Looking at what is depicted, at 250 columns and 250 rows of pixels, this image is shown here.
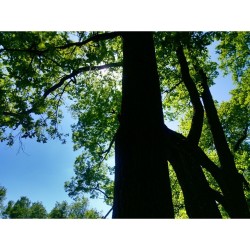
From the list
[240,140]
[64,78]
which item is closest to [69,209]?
[240,140]

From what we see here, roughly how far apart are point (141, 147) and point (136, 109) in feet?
2.43

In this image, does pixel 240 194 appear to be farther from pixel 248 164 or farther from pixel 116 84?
pixel 248 164

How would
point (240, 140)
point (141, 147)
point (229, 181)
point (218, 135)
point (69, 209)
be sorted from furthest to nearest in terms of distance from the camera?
1. point (69, 209)
2. point (240, 140)
3. point (218, 135)
4. point (229, 181)
5. point (141, 147)

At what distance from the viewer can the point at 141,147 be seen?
14.3ft

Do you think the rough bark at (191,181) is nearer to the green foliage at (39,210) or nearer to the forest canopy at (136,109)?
the forest canopy at (136,109)

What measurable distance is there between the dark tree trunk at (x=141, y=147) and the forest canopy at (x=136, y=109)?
0.6 inches

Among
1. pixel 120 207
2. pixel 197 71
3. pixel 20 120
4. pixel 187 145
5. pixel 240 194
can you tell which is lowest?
pixel 120 207

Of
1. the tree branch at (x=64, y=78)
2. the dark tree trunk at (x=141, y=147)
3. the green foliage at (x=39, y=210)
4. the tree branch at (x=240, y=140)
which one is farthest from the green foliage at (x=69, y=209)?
the dark tree trunk at (x=141, y=147)

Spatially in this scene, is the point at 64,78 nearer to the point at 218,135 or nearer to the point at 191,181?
the point at 191,181

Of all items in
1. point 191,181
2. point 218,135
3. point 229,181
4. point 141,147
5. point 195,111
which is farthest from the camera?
point 218,135

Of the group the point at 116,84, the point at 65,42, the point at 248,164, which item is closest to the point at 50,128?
the point at 65,42

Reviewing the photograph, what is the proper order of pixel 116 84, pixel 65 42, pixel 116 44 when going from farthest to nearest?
pixel 116 84 < pixel 116 44 < pixel 65 42

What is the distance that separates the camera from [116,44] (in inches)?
519
